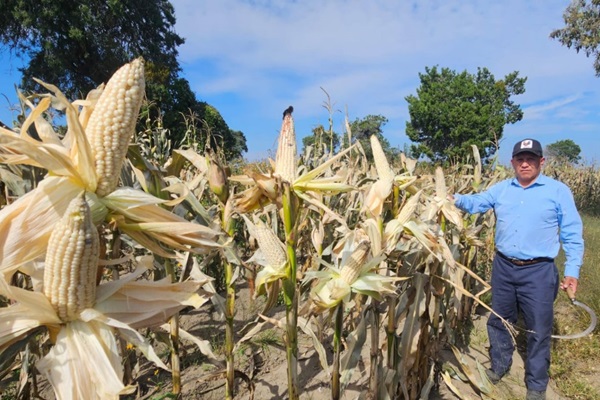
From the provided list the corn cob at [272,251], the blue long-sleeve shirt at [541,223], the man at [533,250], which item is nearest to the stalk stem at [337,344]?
the corn cob at [272,251]

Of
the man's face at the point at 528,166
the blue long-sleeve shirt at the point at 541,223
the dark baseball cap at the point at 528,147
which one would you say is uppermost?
the dark baseball cap at the point at 528,147

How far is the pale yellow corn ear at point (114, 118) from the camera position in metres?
0.85

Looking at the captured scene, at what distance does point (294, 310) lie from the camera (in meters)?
1.50

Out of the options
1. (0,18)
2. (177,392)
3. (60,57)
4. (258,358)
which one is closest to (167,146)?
(258,358)

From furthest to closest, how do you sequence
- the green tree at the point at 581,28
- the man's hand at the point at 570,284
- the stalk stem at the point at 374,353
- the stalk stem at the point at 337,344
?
the green tree at the point at 581,28 → the man's hand at the point at 570,284 → the stalk stem at the point at 374,353 → the stalk stem at the point at 337,344

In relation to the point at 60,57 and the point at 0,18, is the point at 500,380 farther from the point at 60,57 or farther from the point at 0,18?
the point at 0,18

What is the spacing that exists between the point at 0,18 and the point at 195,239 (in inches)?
Result: 894

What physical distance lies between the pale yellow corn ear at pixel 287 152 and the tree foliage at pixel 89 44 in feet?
50.6

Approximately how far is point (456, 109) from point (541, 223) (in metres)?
34.4

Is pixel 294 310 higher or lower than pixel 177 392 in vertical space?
higher

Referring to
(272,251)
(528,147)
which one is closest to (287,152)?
(272,251)

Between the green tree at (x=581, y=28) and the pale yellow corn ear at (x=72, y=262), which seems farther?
the green tree at (x=581, y=28)

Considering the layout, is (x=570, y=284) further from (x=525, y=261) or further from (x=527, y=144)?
(x=527, y=144)

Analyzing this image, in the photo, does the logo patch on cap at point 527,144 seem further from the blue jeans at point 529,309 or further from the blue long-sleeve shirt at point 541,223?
the blue jeans at point 529,309
